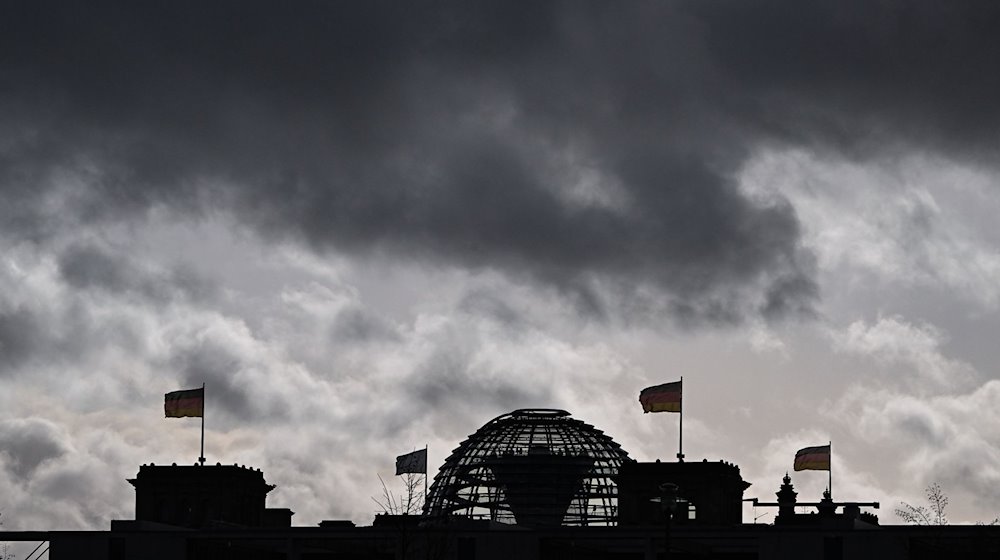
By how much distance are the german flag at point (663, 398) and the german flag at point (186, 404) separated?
31.9 m

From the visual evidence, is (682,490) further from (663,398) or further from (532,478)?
(532,478)

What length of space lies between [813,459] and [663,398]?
38.1 feet

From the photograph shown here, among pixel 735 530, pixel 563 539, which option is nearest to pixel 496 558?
pixel 563 539

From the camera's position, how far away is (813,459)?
138 m

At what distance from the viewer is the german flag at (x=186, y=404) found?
142375 mm

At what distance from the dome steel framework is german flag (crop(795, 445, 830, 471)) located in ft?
86.5

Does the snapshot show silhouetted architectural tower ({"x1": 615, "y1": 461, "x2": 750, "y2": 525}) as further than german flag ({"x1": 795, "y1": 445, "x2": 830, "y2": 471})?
Yes

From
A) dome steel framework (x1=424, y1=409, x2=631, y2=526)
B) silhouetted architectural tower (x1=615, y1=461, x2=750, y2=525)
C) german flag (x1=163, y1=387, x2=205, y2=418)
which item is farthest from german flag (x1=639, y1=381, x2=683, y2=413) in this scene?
german flag (x1=163, y1=387, x2=205, y2=418)

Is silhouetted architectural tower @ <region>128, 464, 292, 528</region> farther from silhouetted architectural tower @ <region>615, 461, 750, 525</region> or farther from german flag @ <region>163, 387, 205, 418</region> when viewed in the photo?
silhouetted architectural tower @ <region>615, 461, 750, 525</region>

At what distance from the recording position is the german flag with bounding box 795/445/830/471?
138m

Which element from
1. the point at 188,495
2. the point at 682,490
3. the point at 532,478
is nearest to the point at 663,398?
the point at 682,490

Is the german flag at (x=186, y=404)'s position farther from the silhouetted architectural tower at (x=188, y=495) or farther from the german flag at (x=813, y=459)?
the german flag at (x=813, y=459)

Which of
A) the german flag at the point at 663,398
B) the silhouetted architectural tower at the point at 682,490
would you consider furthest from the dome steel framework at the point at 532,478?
the german flag at the point at 663,398

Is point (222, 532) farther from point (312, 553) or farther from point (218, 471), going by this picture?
point (218, 471)
